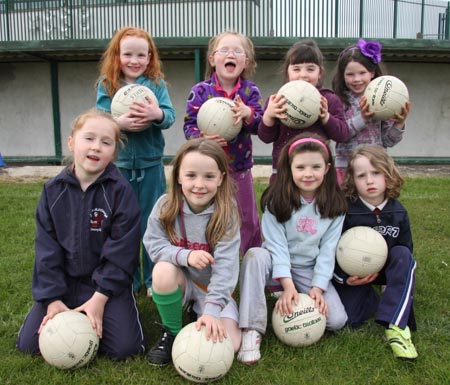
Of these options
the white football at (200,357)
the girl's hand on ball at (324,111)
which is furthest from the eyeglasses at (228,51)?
the white football at (200,357)

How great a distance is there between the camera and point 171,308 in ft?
10.6

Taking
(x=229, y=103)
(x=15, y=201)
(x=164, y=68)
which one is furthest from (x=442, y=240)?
(x=164, y=68)

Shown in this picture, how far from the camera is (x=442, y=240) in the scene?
589cm

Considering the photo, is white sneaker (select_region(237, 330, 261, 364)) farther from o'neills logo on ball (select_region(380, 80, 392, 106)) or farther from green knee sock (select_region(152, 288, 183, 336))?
o'neills logo on ball (select_region(380, 80, 392, 106))

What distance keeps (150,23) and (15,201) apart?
7.88m

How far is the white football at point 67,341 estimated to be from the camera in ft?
9.74

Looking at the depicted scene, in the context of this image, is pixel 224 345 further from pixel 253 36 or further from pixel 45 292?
pixel 253 36

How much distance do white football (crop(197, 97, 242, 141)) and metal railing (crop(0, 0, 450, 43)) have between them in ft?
34.3

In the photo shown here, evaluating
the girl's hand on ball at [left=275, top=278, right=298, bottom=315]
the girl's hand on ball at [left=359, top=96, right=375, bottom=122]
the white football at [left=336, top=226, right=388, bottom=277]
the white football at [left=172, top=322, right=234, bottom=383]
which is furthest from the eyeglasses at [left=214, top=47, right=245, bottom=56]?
the white football at [left=172, top=322, right=234, bottom=383]

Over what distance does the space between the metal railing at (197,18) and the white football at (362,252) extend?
1120 centimetres

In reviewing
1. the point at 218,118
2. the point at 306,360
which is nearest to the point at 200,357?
the point at 306,360

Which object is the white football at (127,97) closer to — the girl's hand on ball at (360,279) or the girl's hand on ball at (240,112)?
the girl's hand on ball at (240,112)

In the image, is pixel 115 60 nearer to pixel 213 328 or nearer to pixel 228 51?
pixel 228 51

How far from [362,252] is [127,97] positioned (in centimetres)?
208
